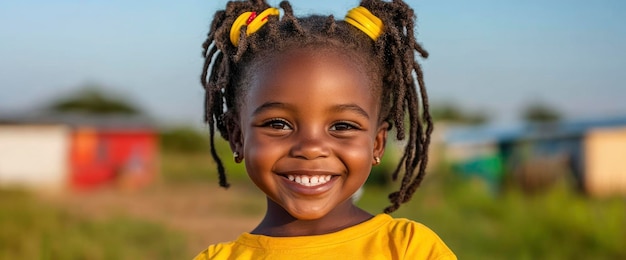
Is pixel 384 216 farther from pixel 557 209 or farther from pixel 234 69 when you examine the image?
pixel 557 209

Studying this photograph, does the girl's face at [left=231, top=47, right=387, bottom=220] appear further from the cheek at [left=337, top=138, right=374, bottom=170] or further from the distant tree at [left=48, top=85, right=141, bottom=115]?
the distant tree at [left=48, top=85, right=141, bottom=115]

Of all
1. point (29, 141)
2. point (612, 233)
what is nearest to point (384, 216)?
point (612, 233)

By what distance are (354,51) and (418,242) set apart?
1.94ft

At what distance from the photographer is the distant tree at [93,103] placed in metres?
51.1

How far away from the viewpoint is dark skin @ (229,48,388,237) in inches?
84.6

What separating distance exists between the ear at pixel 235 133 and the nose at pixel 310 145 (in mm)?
394

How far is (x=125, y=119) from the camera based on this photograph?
21.0 meters

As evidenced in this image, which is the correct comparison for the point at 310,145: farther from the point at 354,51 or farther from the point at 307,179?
the point at 354,51

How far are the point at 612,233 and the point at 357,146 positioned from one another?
192 inches

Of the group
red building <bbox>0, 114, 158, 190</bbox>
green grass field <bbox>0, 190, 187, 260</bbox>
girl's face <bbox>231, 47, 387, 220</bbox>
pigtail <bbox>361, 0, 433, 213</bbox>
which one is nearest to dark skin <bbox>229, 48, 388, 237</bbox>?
girl's face <bbox>231, 47, 387, 220</bbox>

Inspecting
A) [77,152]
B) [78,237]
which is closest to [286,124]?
[78,237]

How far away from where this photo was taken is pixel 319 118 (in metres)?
2.15

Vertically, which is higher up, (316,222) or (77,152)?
(316,222)

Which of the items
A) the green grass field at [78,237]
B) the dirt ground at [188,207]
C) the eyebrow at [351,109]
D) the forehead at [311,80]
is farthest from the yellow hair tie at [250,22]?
the dirt ground at [188,207]
